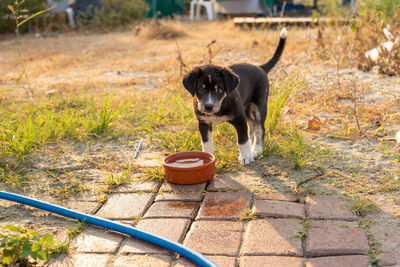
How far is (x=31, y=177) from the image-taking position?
12.8 ft

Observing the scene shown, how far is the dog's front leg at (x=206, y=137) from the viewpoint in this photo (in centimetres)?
398

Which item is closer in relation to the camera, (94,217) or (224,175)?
(94,217)

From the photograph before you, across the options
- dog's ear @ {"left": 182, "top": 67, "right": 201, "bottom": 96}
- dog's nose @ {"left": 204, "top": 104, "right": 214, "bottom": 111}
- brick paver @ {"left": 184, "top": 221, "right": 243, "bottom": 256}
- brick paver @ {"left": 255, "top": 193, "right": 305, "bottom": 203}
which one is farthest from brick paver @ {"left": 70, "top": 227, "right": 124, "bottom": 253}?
dog's ear @ {"left": 182, "top": 67, "right": 201, "bottom": 96}

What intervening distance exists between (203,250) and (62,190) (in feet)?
4.77

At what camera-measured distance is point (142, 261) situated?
258 cm

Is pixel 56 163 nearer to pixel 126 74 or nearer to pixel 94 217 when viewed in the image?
pixel 94 217

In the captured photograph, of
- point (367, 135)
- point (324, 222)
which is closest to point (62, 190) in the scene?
point (324, 222)

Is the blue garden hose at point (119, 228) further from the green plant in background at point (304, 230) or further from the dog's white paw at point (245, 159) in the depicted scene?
the dog's white paw at point (245, 159)

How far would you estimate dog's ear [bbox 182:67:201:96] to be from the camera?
12.0ft

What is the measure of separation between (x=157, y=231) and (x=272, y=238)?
2.37 ft

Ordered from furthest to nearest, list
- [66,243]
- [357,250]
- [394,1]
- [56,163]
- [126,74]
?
1. [394,1]
2. [126,74]
3. [56,163]
4. [66,243]
5. [357,250]

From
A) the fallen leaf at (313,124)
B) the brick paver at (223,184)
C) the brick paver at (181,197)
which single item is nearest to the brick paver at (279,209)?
the brick paver at (223,184)

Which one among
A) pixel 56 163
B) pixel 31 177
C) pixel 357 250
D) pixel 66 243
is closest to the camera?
pixel 357 250

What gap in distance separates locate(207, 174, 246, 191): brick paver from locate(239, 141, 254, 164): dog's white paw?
0.32m
